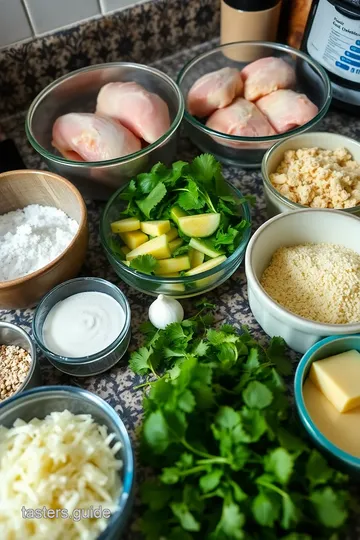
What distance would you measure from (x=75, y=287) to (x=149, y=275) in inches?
5.9

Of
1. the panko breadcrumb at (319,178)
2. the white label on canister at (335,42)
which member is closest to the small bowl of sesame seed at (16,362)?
the panko breadcrumb at (319,178)

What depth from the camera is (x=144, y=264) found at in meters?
0.95

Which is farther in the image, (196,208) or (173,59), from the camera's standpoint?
(173,59)

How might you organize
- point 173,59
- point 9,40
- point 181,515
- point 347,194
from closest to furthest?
1. point 181,515
2. point 347,194
3. point 9,40
4. point 173,59

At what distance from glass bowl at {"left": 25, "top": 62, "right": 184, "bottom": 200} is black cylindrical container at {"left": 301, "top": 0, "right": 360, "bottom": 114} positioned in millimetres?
378

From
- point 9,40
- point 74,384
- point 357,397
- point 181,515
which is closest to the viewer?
point 181,515

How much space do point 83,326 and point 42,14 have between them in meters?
0.81

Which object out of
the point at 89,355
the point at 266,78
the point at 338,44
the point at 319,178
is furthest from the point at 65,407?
the point at 338,44

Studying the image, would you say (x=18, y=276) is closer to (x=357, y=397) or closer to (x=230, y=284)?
(x=230, y=284)

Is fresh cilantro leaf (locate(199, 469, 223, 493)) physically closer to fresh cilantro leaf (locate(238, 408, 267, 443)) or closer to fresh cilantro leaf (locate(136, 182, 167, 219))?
fresh cilantro leaf (locate(238, 408, 267, 443))

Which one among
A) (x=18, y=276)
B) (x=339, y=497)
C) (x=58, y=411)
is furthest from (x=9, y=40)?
(x=339, y=497)

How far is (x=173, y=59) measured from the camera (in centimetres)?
148

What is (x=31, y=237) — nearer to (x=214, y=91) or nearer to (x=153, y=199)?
(x=153, y=199)

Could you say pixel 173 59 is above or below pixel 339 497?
below
